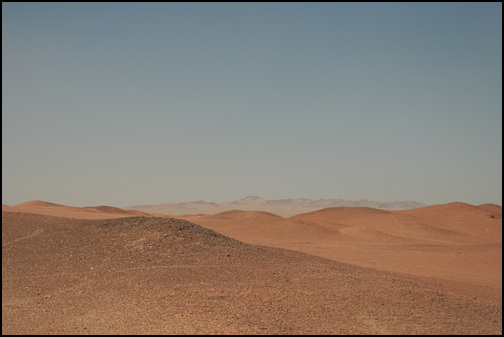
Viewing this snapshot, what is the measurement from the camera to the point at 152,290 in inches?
417

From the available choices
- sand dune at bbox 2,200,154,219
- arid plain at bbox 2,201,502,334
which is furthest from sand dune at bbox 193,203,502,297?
sand dune at bbox 2,200,154,219

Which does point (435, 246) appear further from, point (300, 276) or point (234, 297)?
point (234, 297)

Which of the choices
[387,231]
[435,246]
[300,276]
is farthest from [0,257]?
[387,231]

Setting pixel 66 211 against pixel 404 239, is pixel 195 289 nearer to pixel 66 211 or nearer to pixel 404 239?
pixel 404 239

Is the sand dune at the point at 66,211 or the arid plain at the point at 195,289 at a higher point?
the sand dune at the point at 66,211

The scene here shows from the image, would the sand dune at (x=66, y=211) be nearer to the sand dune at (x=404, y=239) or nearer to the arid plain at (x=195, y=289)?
the sand dune at (x=404, y=239)

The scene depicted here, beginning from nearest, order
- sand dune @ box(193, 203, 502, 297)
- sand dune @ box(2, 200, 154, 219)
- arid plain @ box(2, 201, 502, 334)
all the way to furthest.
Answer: arid plain @ box(2, 201, 502, 334) → sand dune @ box(193, 203, 502, 297) → sand dune @ box(2, 200, 154, 219)

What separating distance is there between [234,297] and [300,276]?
2.68 meters

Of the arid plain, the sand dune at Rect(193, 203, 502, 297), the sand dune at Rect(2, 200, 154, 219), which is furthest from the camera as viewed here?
the sand dune at Rect(2, 200, 154, 219)

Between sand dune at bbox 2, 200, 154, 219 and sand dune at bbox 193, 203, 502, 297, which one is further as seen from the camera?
sand dune at bbox 2, 200, 154, 219

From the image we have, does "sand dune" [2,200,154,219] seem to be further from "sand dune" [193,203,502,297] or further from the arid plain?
the arid plain

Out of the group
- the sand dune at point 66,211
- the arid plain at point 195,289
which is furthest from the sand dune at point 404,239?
the sand dune at point 66,211

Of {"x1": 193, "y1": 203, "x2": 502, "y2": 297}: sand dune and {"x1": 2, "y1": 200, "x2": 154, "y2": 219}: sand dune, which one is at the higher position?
{"x1": 2, "y1": 200, "x2": 154, "y2": 219}: sand dune

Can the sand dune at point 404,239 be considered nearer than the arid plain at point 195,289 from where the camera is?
No
